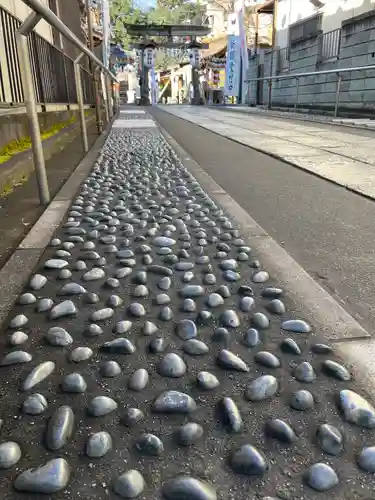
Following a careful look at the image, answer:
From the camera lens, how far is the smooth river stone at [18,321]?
3.71 feet

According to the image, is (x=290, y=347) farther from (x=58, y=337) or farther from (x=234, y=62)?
(x=234, y=62)

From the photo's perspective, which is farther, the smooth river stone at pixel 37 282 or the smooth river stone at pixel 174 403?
the smooth river stone at pixel 37 282

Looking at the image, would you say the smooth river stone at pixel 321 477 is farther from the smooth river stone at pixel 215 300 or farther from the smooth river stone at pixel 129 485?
the smooth river stone at pixel 215 300

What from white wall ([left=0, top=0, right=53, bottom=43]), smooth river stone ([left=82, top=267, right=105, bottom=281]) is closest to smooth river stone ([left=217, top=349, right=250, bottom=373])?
smooth river stone ([left=82, top=267, right=105, bottom=281])

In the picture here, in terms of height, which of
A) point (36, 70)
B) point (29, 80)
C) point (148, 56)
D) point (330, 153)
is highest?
point (148, 56)

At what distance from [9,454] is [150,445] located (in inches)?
9.4

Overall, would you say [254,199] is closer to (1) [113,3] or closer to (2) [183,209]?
(2) [183,209]

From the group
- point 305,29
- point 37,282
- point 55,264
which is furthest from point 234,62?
point 37,282

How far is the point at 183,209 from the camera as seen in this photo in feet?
7.48

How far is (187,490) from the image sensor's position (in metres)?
0.64

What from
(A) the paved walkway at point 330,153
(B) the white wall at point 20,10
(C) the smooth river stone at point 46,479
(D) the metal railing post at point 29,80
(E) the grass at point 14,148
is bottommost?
(A) the paved walkway at point 330,153

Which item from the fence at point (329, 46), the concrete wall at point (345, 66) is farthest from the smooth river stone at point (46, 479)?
the fence at point (329, 46)

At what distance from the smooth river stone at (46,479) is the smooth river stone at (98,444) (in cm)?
5

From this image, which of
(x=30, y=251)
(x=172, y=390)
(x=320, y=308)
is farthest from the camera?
(x=30, y=251)
